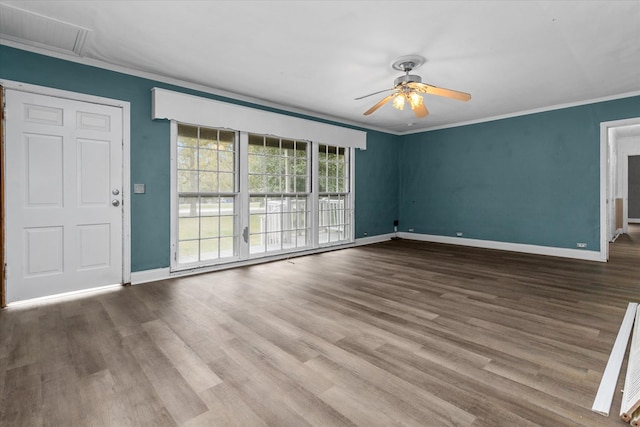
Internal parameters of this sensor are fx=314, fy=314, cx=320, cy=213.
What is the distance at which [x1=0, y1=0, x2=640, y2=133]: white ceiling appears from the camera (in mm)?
2607

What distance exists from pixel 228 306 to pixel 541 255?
5459mm

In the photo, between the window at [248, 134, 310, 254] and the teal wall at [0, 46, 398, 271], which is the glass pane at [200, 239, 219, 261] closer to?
the teal wall at [0, 46, 398, 271]

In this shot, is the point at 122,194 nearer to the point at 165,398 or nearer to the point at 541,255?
the point at 165,398

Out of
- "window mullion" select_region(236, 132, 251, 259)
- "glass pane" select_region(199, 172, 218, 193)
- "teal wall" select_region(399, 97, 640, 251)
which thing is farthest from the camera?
"teal wall" select_region(399, 97, 640, 251)

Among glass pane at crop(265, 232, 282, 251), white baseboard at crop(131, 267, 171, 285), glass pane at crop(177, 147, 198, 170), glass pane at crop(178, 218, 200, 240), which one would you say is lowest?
white baseboard at crop(131, 267, 171, 285)

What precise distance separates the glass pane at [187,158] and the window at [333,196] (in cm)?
245

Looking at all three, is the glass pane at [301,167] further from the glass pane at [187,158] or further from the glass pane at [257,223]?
the glass pane at [187,158]


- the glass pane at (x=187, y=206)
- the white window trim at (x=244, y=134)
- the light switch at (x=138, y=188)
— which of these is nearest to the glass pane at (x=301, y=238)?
the white window trim at (x=244, y=134)

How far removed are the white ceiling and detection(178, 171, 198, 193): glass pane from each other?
4.08 feet

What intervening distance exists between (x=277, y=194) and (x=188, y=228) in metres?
1.59

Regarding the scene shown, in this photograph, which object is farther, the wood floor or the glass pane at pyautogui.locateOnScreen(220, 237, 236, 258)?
the glass pane at pyautogui.locateOnScreen(220, 237, 236, 258)

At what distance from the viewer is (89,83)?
355 centimetres

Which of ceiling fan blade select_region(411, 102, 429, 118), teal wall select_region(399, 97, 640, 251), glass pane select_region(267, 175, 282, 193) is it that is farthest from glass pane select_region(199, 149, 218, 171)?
teal wall select_region(399, 97, 640, 251)

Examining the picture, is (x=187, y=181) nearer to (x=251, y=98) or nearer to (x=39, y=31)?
(x=251, y=98)
